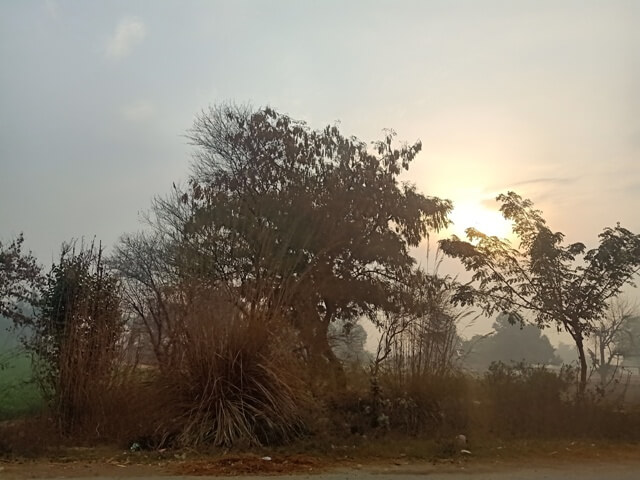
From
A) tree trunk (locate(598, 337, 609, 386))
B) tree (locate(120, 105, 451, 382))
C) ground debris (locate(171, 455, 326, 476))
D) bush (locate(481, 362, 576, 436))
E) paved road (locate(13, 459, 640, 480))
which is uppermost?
tree (locate(120, 105, 451, 382))

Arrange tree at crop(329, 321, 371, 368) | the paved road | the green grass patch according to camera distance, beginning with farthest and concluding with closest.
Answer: tree at crop(329, 321, 371, 368)
the green grass patch
the paved road

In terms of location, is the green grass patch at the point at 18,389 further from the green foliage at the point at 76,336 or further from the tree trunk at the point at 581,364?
the tree trunk at the point at 581,364

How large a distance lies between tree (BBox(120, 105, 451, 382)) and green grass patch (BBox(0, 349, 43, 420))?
179 inches

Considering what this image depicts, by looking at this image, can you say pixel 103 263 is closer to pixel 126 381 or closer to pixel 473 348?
pixel 126 381

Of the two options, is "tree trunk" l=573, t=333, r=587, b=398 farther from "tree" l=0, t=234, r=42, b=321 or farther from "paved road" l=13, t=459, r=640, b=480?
"tree" l=0, t=234, r=42, b=321

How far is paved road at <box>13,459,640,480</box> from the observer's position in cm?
898

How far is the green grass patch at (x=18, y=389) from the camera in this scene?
13234 millimetres

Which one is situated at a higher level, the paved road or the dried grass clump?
the dried grass clump

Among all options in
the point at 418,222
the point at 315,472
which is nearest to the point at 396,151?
the point at 418,222

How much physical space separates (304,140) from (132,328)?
30.6ft


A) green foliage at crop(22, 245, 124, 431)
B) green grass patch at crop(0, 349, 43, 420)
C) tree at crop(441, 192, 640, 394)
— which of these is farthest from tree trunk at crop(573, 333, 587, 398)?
green grass patch at crop(0, 349, 43, 420)

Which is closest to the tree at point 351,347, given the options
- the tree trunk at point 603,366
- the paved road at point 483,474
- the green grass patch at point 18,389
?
the paved road at point 483,474

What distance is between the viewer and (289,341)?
1262cm

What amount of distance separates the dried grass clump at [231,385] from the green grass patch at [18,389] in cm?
326
